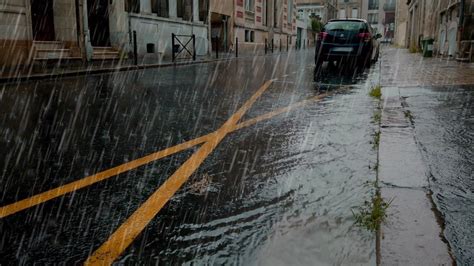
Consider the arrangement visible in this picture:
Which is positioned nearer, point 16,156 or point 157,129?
point 16,156

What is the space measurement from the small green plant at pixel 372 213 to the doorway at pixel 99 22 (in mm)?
18931

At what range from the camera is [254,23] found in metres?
39.5

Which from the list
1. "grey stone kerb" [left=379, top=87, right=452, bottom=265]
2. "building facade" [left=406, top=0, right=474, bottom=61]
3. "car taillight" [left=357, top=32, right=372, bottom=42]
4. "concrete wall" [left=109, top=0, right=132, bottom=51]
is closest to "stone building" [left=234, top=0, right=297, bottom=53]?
"building facade" [left=406, top=0, right=474, bottom=61]

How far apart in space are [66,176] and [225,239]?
1.78 metres

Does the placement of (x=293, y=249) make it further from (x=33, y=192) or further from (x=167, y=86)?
(x=167, y=86)

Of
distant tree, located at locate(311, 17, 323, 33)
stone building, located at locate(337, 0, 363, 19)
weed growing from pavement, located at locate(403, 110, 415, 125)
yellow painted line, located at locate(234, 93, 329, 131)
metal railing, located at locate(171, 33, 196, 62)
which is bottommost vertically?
yellow painted line, located at locate(234, 93, 329, 131)

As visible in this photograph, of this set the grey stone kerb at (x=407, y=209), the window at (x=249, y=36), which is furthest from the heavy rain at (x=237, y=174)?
the window at (x=249, y=36)

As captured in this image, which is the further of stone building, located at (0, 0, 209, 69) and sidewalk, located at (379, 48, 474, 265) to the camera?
stone building, located at (0, 0, 209, 69)

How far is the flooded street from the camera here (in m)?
2.52

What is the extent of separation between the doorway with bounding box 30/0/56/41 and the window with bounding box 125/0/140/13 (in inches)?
178

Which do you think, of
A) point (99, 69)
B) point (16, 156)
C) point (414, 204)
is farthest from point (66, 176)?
point (99, 69)

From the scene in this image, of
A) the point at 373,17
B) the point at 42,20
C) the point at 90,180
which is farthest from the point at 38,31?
the point at 373,17

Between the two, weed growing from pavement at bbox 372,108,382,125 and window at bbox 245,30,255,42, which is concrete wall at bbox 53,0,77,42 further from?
window at bbox 245,30,255,42

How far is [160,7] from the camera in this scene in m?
24.4
